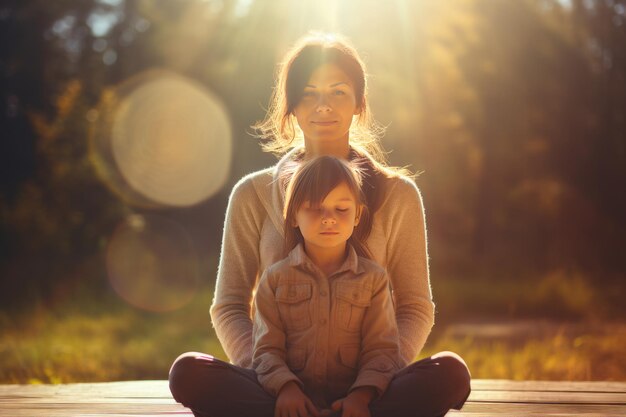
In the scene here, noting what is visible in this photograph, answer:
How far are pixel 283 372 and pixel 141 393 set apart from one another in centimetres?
120

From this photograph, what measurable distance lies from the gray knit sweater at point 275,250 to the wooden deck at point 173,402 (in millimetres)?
357

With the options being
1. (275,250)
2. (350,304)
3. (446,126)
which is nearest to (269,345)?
(350,304)

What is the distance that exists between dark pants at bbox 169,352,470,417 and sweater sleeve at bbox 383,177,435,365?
17.0 inches

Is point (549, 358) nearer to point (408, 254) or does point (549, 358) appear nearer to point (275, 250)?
point (408, 254)

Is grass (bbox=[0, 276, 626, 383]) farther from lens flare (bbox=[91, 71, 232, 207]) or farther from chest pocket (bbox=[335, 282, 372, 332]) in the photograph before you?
chest pocket (bbox=[335, 282, 372, 332])

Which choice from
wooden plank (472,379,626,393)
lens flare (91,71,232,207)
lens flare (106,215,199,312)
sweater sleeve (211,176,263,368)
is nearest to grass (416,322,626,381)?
wooden plank (472,379,626,393)

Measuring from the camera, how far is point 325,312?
7.68 feet

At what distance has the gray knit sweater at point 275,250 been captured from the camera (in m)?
2.78

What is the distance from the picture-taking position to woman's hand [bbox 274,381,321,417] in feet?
7.23

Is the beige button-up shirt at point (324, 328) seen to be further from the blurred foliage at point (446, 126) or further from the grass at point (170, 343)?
the blurred foliage at point (446, 126)

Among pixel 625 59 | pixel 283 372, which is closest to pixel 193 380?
pixel 283 372

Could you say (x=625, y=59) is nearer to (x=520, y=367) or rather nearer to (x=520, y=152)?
(x=520, y=152)

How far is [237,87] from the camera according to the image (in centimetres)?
1109

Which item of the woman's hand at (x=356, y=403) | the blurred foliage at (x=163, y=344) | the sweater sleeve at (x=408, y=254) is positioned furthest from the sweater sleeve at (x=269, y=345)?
the blurred foliage at (x=163, y=344)
